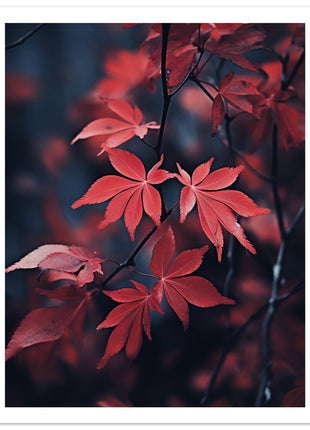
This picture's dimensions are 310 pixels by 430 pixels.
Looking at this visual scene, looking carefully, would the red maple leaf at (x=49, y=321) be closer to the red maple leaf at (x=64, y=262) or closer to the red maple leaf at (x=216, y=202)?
the red maple leaf at (x=64, y=262)

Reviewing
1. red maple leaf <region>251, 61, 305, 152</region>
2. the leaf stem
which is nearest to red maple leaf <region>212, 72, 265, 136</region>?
red maple leaf <region>251, 61, 305, 152</region>

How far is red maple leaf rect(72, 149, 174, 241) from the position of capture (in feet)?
1.65

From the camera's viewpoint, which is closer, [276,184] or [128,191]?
[128,191]

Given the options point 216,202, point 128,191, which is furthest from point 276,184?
point 128,191

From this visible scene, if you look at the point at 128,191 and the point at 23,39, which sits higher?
the point at 23,39

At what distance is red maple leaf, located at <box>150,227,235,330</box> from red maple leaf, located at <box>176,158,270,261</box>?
52 millimetres

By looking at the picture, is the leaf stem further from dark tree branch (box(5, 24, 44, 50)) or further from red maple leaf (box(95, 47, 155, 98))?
dark tree branch (box(5, 24, 44, 50))

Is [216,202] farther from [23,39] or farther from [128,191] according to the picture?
[23,39]

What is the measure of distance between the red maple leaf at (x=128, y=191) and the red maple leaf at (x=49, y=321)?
0.48ft

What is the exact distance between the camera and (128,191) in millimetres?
510

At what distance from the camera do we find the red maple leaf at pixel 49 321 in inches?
21.2
